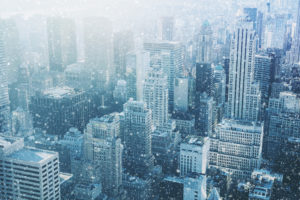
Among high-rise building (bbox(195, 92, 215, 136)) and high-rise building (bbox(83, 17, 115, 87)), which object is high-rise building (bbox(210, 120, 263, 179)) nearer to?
high-rise building (bbox(195, 92, 215, 136))

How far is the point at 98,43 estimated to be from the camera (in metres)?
25.3

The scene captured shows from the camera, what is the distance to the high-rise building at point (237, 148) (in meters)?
13.9

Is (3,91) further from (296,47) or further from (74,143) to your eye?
(296,47)

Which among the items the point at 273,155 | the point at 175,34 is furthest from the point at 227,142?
the point at 175,34

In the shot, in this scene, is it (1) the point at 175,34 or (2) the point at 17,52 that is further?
(1) the point at 175,34

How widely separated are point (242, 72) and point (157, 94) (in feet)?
16.2

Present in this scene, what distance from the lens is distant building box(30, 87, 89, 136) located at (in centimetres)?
1672

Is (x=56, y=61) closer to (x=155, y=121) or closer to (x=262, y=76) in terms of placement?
(x=155, y=121)

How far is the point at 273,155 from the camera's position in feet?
49.3

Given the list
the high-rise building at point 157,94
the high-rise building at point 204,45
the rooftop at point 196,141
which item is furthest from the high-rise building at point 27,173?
the high-rise building at point 204,45

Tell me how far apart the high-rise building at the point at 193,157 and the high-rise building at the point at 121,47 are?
11.5 metres

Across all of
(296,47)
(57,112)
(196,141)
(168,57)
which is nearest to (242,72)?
(168,57)

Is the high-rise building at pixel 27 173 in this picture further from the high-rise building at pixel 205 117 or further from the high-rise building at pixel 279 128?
the high-rise building at pixel 205 117

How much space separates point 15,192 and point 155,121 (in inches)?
399
